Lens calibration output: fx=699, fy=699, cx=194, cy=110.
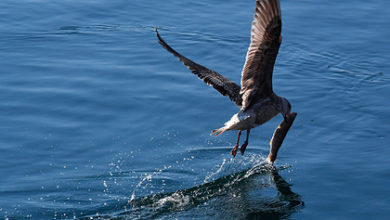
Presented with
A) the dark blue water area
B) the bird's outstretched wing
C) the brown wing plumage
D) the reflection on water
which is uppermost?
the brown wing plumage

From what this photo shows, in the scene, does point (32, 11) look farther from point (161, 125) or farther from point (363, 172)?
point (363, 172)

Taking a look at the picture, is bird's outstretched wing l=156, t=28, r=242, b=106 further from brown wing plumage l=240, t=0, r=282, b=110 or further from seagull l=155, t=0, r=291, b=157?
brown wing plumage l=240, t=0, r=282, b=110

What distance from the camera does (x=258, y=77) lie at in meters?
8.89

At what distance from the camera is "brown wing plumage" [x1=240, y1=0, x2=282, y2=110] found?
8461 mm

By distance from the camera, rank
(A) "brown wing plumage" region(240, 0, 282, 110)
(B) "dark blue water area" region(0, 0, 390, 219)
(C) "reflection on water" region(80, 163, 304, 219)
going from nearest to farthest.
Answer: (A) "brown wing plumage" region(240, 0, 282, 110)
(C) "reflection on water" region(80, 163, 304, 219)
(B) "dark blue water area" region(0, 0, 390, 219)

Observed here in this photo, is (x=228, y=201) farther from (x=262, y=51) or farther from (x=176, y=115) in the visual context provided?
(x=176, y=115)

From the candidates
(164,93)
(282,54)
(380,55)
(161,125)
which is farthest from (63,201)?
(380,55)

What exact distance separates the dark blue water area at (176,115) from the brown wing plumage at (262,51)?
1473mm

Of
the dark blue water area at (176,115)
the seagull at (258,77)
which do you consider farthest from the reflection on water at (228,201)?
the seagull at (258,77)

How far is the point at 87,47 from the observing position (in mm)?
14453

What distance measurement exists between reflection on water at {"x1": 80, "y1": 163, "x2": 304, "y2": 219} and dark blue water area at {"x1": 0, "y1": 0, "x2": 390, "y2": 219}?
0.08 feet

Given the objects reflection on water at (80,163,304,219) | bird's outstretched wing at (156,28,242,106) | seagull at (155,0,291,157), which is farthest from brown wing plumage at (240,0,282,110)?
reflection on water at (80,163,304,219)

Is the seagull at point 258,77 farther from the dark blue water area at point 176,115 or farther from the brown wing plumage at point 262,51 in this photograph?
the dark blue water area at point 176,115

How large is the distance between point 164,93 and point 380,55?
4925mm
